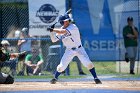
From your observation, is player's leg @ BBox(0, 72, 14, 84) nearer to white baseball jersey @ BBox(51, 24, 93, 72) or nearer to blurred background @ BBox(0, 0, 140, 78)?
white baseball jersey @ BBox(51, 24, 93, 72)

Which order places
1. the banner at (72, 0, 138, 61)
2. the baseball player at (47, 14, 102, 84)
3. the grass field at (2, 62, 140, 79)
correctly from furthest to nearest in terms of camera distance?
1. the banner at (72, 0, 138, 61)
2. the grass field at (2, 62, 140, 79)
3. the baseball player at (47, 14, 102, 84)

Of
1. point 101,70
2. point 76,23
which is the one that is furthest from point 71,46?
point 101,70

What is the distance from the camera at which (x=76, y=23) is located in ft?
53.3

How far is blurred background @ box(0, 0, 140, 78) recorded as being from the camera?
15836mm

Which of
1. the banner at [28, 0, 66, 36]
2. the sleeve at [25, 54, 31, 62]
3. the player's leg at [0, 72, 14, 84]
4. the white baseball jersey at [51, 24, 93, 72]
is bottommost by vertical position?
the player's leg at [0, 72, 14, 84]

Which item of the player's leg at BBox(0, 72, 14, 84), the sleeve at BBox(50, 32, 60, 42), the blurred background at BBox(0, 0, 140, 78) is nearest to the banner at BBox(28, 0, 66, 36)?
the blurred background at BBox(0, 0, 140, 78)

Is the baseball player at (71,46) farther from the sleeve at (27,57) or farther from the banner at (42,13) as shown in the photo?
the sleeve at (27,57)

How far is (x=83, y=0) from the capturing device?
16.3 meters

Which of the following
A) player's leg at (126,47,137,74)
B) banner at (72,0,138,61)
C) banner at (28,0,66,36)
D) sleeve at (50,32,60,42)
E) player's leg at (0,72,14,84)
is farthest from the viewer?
banner at (72,0,138,61)

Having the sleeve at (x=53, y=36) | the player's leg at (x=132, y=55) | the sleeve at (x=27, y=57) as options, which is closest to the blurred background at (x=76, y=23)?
the sleeve at (x=27, y=57)

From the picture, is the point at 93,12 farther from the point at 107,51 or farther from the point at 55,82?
the point at 55,82

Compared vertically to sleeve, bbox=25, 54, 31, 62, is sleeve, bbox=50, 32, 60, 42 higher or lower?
higher

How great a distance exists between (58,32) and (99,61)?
4.57 m

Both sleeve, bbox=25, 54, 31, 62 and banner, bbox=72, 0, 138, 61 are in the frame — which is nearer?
sleeve, bbox=25, 54, 31, 62
